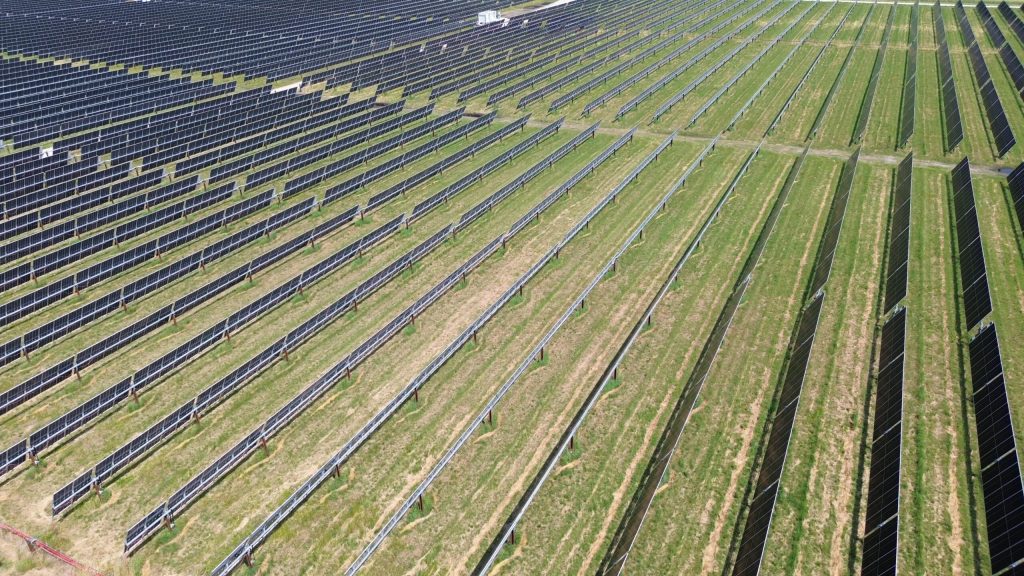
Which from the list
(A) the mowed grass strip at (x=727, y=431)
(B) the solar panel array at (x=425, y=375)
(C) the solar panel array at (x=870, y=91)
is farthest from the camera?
(C) the solar panel array at (x=870, y=91)

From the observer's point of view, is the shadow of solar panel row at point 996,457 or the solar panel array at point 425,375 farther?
the solar panel array at point 425,375

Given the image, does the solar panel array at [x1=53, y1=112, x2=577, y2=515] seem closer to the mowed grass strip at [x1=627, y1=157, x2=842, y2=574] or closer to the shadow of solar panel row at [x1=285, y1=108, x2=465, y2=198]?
the shadow of solar panel row at [x1=285, y1=108, x2=465, y2=198]

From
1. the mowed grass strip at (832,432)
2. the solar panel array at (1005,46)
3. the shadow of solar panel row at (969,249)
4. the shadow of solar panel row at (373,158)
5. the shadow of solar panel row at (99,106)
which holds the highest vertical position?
the solar panel array at (1005,46)

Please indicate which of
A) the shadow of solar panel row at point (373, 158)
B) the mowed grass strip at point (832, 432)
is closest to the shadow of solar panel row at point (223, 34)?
the shadow of solar panel row at point (373, 158)

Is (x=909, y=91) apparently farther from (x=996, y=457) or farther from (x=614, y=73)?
(x=996, y=457)

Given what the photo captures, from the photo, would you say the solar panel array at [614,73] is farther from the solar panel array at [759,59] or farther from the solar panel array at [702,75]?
the solar panel array at [759,59]

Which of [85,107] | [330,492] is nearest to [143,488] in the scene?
[330,492]

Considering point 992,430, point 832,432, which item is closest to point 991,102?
point 992,430
